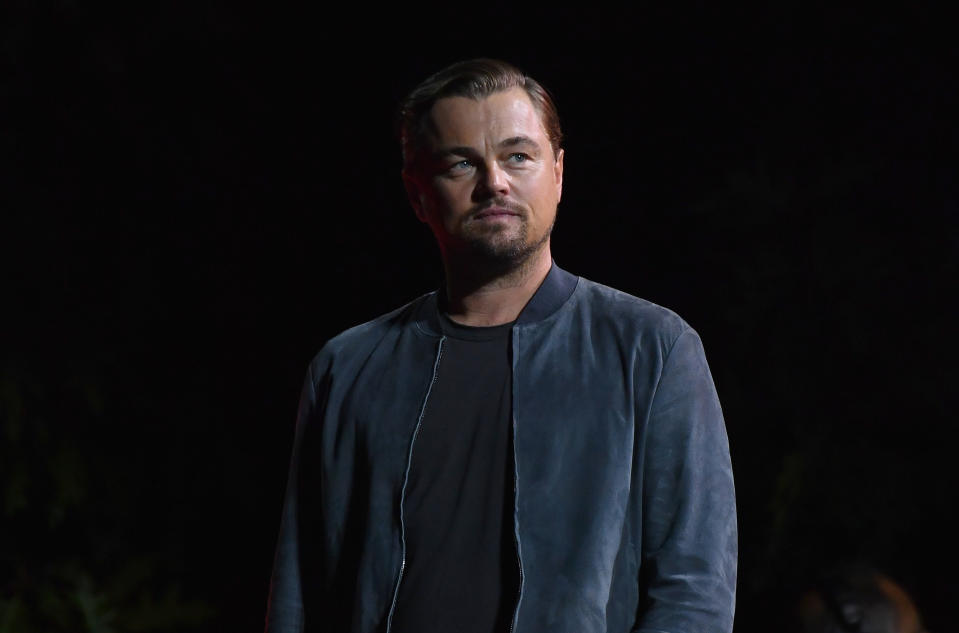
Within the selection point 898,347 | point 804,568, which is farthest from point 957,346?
point 804,568

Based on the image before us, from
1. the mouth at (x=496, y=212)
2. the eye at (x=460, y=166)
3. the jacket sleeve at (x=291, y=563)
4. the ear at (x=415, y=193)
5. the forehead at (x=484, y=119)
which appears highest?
the forehead at (x=484, y=119)

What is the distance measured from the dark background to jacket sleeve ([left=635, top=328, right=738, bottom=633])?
1.62m

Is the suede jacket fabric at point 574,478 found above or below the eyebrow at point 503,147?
below

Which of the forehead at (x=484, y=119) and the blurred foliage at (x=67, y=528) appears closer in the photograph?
the forehead at (x=484, y=119)

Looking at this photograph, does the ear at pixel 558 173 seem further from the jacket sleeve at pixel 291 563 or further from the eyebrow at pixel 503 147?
the jacket sleeve at pixel 291 563

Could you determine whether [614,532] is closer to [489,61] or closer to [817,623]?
[489,61]

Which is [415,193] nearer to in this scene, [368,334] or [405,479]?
[368,334]

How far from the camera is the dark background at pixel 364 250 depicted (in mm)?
3275

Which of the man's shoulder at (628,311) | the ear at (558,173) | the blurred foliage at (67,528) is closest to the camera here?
the man's shoulder at (628,311)

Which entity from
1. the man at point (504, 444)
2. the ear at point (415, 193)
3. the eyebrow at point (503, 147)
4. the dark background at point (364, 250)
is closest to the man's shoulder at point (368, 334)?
the man at point (504, 444)

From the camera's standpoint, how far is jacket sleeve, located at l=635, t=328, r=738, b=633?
4.98ft

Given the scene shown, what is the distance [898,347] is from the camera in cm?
329

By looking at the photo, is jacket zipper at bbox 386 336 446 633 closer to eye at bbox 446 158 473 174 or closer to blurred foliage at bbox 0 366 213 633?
eye at bbox 446 158 473 174

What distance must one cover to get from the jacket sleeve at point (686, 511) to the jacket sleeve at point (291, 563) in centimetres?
49
